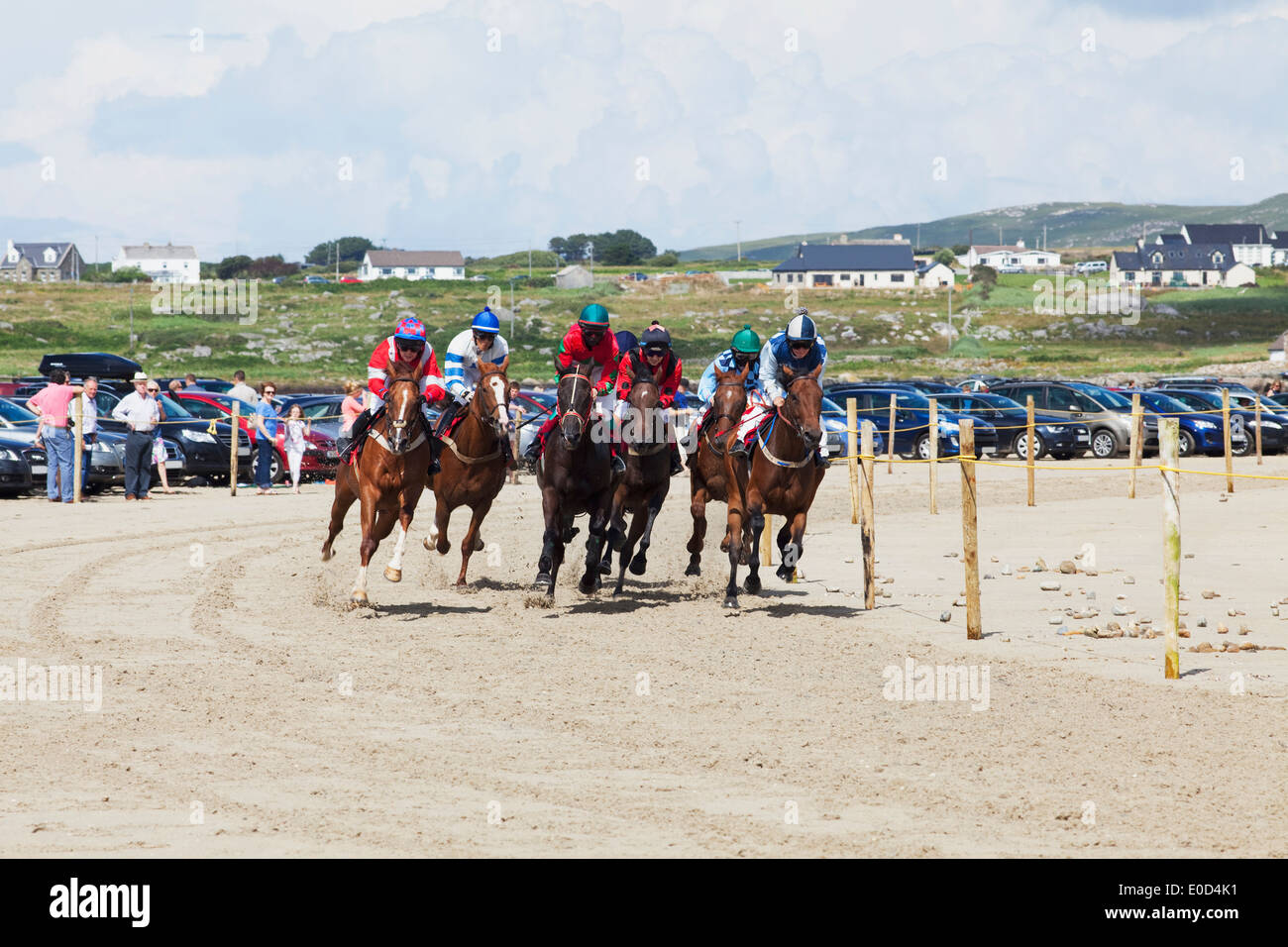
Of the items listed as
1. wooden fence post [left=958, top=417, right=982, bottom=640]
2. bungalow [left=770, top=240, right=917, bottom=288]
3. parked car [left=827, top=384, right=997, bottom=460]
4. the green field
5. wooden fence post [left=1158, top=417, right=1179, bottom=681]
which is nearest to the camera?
wooden fence post [left=1158, top=417, right=1179, bottom=681]

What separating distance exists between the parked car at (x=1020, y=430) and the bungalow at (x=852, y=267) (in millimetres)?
115427

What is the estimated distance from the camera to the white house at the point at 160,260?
16650 centimetres

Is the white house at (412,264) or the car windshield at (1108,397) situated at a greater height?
the white house at (412,264)

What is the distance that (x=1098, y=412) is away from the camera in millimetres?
38312

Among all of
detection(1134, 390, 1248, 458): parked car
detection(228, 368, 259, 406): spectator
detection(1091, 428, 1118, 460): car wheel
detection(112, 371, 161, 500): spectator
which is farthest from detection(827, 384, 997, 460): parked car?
detection(112, 371, 161, 500): spectator

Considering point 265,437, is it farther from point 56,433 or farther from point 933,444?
point 933,444

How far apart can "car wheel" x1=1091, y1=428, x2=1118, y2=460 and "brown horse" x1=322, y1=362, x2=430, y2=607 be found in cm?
2793

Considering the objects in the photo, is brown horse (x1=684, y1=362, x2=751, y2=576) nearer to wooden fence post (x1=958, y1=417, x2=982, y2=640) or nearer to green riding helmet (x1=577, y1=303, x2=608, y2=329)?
green riding helmet (x1=577, y1=303, x2=608, y2=329)

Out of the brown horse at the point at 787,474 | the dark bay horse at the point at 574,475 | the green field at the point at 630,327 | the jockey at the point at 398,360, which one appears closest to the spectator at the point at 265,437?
the jockey at the point at 398,360

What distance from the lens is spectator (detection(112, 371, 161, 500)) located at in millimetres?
26266

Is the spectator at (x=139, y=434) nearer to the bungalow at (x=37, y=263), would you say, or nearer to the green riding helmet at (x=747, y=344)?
the green riding helmet at (x=747, y=344)

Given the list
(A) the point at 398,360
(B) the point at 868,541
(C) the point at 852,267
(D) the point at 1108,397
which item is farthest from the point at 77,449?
(C) the point at 852,267

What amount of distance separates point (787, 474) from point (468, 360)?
3.43 metres
